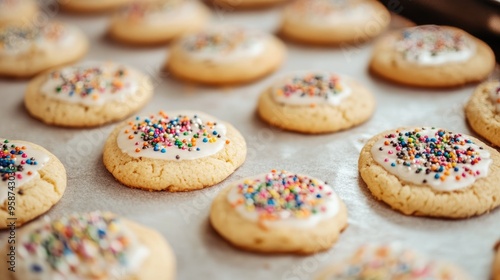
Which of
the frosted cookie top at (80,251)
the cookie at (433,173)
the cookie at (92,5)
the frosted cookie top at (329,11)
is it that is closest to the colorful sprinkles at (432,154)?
the cookie at (433,173)

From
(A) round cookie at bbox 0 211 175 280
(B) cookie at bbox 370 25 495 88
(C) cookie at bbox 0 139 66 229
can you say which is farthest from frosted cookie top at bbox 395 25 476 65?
(C) cookie at bbox 0 139 66 229

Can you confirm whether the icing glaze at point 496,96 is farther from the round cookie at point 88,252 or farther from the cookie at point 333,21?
the round cookie at point 88,252

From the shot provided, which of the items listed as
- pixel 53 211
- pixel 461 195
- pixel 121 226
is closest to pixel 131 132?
pixel 53 211

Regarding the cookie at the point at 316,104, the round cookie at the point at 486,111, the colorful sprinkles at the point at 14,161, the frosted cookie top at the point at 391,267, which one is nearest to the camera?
the frosted cookie top at the point at 391,267

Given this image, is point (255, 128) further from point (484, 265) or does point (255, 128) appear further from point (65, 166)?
point (484, 265)

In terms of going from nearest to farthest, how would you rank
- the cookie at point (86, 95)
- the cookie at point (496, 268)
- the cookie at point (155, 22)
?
1. the cookie at point (496, 268)
2. the cookie at point (86, 95)
3. the cookie at point (155, 22)

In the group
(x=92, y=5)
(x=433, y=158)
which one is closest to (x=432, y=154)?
(x=433, y=158)

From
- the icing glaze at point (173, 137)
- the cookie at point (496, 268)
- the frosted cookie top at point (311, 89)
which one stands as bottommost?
the icing glaze at point (173, 137)
